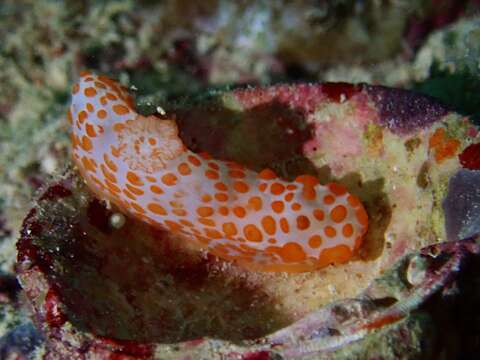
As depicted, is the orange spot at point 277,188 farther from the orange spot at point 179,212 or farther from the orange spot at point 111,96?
the orange spot at point 111,96

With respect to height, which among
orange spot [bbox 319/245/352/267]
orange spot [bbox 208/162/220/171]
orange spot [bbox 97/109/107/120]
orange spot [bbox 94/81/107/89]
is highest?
orange spot [bbox 94/81/107/89]

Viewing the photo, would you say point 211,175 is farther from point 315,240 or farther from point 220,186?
point 315,240

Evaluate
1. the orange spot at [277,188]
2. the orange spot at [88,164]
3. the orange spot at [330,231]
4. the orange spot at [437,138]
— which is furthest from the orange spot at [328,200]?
the orange spot at [88,164]

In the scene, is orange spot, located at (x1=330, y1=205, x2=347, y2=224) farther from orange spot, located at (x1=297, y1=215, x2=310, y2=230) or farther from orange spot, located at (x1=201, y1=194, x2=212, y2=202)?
orange spot, located at (x1=201, y1=194, x2=212, y2=202)

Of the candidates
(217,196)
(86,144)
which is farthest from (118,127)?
(217,196)

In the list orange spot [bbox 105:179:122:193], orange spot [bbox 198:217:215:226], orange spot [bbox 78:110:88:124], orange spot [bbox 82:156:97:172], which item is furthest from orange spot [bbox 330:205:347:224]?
orange spot [bbox 78:110:88:124]
